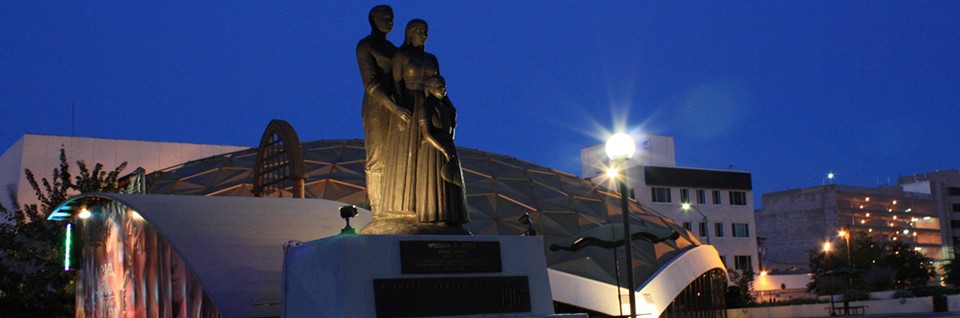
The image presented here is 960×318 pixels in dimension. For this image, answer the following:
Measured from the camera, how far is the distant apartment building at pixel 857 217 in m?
108

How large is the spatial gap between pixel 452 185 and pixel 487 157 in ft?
83.3

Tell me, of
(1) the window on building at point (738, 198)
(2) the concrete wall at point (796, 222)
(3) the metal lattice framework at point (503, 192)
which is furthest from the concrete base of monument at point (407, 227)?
(2) the concrete wall at point (796, 222)

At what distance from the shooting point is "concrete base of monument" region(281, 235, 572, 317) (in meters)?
11.5

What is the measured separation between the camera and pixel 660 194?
7625 centimetres

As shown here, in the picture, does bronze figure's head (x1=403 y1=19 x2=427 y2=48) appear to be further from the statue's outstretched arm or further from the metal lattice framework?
the metal lattice framework

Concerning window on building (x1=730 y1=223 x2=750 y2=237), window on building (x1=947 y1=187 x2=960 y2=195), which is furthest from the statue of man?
window on building (x1=947 y1=187 x2=960 y2=195)

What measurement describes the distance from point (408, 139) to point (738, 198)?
70199 mm

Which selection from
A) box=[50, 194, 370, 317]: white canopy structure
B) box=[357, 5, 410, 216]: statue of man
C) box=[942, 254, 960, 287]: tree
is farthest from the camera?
box=[942, 254, 960, 287]: tree

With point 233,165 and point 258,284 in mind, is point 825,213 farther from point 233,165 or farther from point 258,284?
point 258,284

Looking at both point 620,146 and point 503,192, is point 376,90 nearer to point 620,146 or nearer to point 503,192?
point 620,146

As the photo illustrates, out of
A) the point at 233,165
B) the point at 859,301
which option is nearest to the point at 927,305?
the point at 859,301

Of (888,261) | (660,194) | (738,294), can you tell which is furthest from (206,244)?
(888,261)

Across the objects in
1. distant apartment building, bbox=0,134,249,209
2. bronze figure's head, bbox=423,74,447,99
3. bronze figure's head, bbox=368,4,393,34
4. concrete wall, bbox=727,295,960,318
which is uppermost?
distant apartment building, bbox=0,134,249,209

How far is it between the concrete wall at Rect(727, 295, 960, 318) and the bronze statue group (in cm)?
3322
